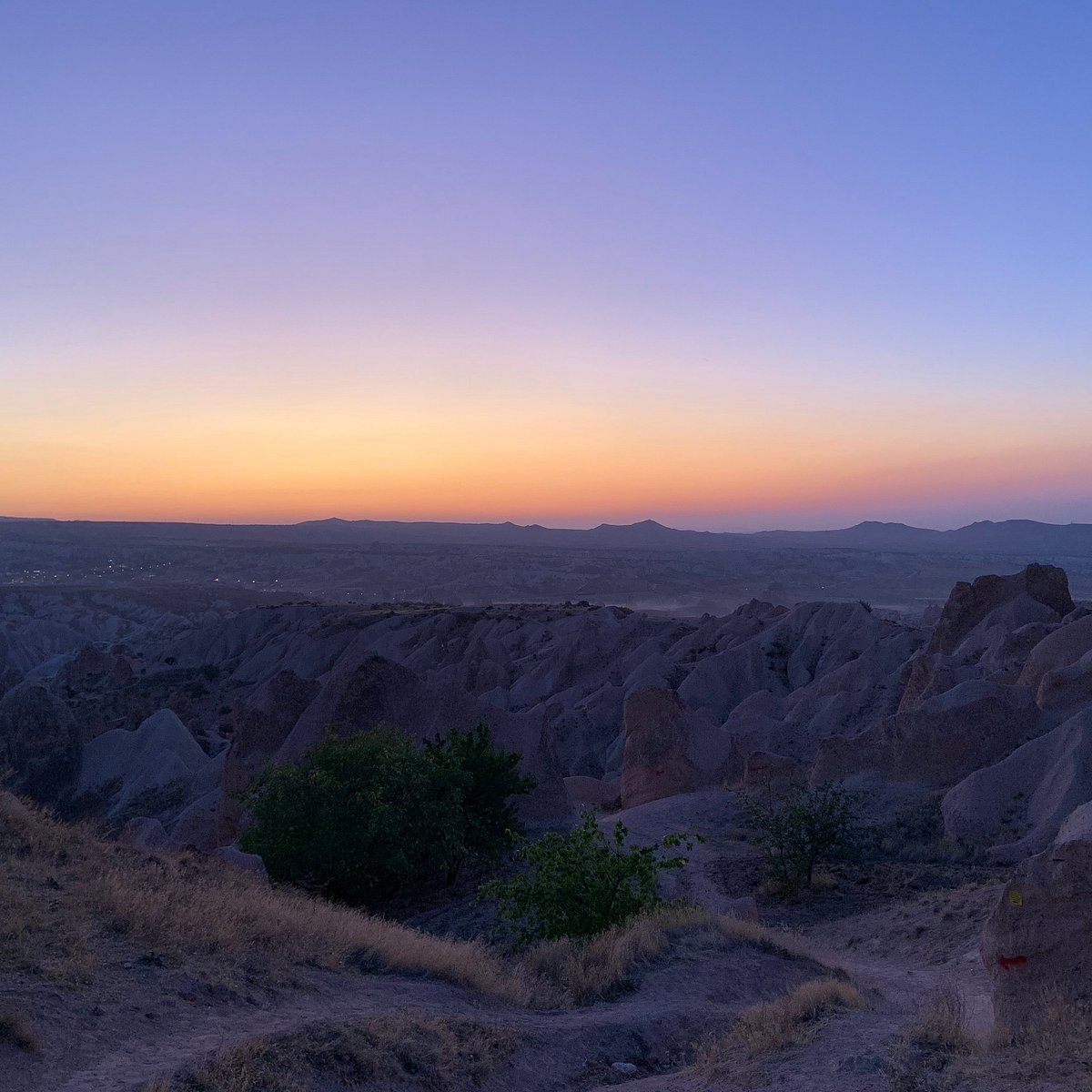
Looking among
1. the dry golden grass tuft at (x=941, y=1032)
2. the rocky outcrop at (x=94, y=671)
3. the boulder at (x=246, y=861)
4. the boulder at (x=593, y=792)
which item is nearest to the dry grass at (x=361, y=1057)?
the dry golden grass tuft at (x=941, y=1032)

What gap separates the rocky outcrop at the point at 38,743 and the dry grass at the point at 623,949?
29.6 meters

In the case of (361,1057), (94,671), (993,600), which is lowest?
(94,671)

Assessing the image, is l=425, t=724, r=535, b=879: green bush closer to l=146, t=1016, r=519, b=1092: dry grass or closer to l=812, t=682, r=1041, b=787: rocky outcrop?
l=812, t=682, r=1041, b=787: rocky outcrop

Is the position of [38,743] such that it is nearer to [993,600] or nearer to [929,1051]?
[993,600]

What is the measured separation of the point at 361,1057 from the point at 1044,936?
18.0 feet

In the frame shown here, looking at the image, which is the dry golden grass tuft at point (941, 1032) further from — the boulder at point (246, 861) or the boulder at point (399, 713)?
the boulder at point (399, 713)

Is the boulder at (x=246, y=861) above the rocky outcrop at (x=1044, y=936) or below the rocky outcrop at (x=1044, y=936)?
below

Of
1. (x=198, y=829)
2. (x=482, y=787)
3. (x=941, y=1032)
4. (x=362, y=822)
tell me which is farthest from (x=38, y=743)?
(x=941, y=1032)

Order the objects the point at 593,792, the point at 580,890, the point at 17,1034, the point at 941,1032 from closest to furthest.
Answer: the point at 17,1034
the point at 941,1032
the point at 580,890
the point at 593,792

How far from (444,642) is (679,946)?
4883 cm

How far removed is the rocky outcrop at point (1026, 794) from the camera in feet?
60.5

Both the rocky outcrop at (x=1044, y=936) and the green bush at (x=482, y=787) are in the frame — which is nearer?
the rocky outcrop at (x=1044, y=936)

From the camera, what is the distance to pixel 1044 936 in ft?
26.7

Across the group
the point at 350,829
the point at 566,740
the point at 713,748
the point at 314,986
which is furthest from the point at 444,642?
the point at 314,986
